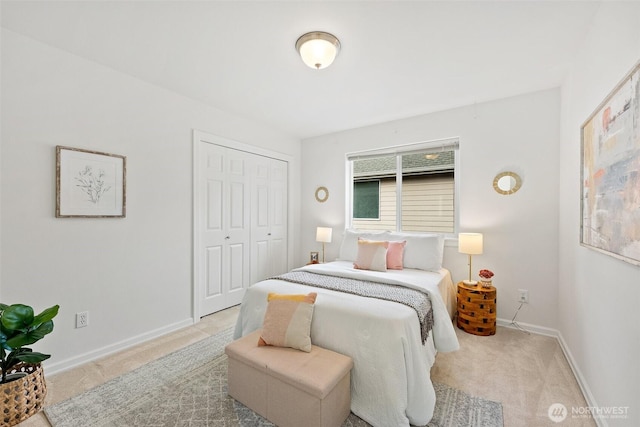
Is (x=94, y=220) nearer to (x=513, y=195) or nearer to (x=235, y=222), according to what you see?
(x=235, y=222)

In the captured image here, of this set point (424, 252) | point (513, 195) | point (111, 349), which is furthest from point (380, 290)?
point (111, 349)

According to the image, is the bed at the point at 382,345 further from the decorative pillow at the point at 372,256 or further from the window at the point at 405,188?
the window at the point at 405,188

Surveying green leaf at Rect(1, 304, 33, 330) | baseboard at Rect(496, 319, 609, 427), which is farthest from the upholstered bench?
baseboard at Rect(496, 319, 609, 427)

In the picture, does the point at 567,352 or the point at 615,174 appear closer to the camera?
the point at 615,174

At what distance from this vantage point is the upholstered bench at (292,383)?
1440 millimetres

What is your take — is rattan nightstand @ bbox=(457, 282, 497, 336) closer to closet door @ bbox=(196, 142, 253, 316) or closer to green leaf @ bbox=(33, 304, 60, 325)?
closet door @ bbox=(196, 142, 253, 316)

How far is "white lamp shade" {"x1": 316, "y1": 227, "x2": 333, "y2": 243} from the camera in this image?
4039mm

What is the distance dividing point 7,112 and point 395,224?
3.85 metres

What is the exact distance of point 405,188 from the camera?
12.4 feet

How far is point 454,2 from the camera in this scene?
167 cm

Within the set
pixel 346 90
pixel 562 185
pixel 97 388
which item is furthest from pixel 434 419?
pixel 346 90

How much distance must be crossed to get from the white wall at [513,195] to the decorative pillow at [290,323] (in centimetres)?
221

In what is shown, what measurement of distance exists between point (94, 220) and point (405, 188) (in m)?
3.42

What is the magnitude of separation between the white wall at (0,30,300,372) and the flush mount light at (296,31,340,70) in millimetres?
1674
